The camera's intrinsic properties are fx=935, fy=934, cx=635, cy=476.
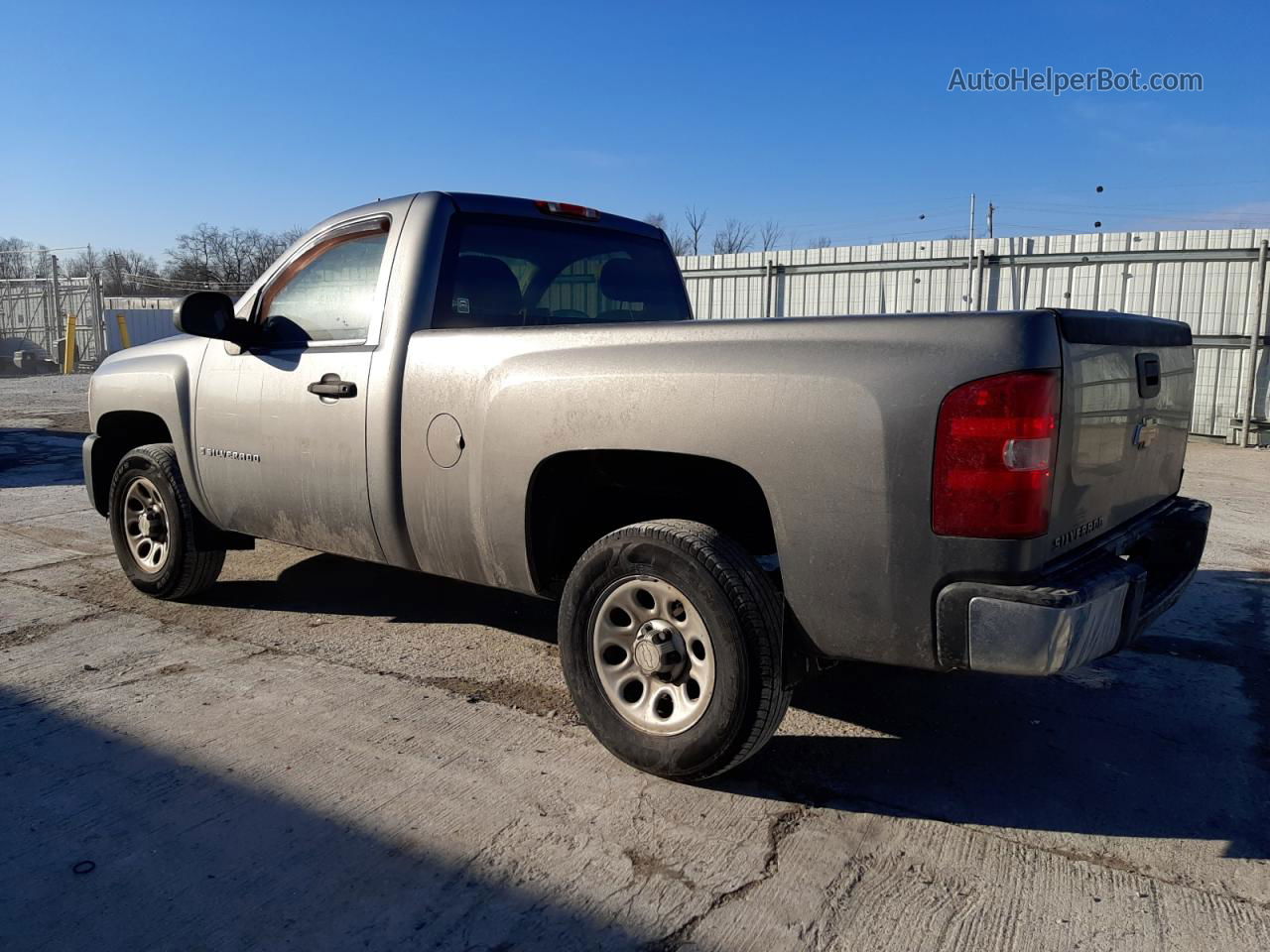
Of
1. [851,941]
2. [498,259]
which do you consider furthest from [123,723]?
[851,941]

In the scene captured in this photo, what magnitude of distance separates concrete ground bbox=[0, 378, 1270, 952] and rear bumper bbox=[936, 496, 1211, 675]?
2.01ft

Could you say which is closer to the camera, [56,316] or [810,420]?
[810,420]

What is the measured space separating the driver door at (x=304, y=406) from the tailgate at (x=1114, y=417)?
2563mm

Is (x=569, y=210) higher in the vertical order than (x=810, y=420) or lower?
higher

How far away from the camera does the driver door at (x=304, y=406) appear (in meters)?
3.85

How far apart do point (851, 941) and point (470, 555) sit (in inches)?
74.9

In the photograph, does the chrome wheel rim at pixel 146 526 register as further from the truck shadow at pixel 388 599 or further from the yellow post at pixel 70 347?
the yellow post at pixel 70 347

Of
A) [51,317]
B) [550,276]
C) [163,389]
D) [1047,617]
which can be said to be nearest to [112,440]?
[163,389]

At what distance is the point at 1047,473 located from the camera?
2451mm

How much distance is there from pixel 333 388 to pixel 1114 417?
2.89 metres

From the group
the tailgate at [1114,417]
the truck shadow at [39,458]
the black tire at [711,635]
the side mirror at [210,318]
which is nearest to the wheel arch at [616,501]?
the black tire at [711,635]

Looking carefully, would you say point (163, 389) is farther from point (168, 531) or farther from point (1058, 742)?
point (1058, 742)

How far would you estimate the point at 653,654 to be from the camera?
9.81ft

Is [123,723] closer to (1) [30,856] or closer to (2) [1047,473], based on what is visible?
(1) [30,856]
